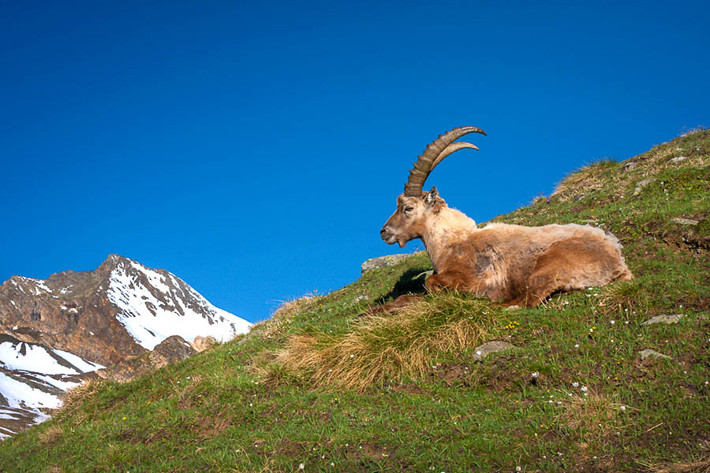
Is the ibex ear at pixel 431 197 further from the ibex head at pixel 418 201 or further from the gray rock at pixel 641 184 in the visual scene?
the gray rock at pixel 641 184

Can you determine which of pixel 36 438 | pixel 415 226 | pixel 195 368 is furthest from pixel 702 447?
pixel 36 438

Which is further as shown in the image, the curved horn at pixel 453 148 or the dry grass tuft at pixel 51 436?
the curved horn at pixel 453 148

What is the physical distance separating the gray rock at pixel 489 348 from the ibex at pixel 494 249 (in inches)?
53.3

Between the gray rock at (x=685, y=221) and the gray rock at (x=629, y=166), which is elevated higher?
the gray rock at (x=629, y=166)

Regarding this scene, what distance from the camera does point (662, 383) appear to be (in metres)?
6.86

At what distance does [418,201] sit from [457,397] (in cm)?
521

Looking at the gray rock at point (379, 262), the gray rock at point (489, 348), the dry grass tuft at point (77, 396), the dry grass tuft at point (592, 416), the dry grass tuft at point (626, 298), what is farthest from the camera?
the gray rock at point (379, 262)

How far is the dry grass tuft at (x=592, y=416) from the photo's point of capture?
625cm

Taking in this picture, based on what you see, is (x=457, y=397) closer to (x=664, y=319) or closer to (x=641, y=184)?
(x=664, y=319)

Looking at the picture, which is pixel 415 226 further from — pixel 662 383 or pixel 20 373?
pixel 20 373

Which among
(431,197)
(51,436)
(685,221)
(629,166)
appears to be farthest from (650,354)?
(629,166)

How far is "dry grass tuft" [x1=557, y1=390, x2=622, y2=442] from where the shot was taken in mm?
6254

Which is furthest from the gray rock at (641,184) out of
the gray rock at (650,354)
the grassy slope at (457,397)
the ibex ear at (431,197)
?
the gray rock at (650,354)

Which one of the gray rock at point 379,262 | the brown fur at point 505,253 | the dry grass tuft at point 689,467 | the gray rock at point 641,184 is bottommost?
the dry grass tuft at point 689,467
